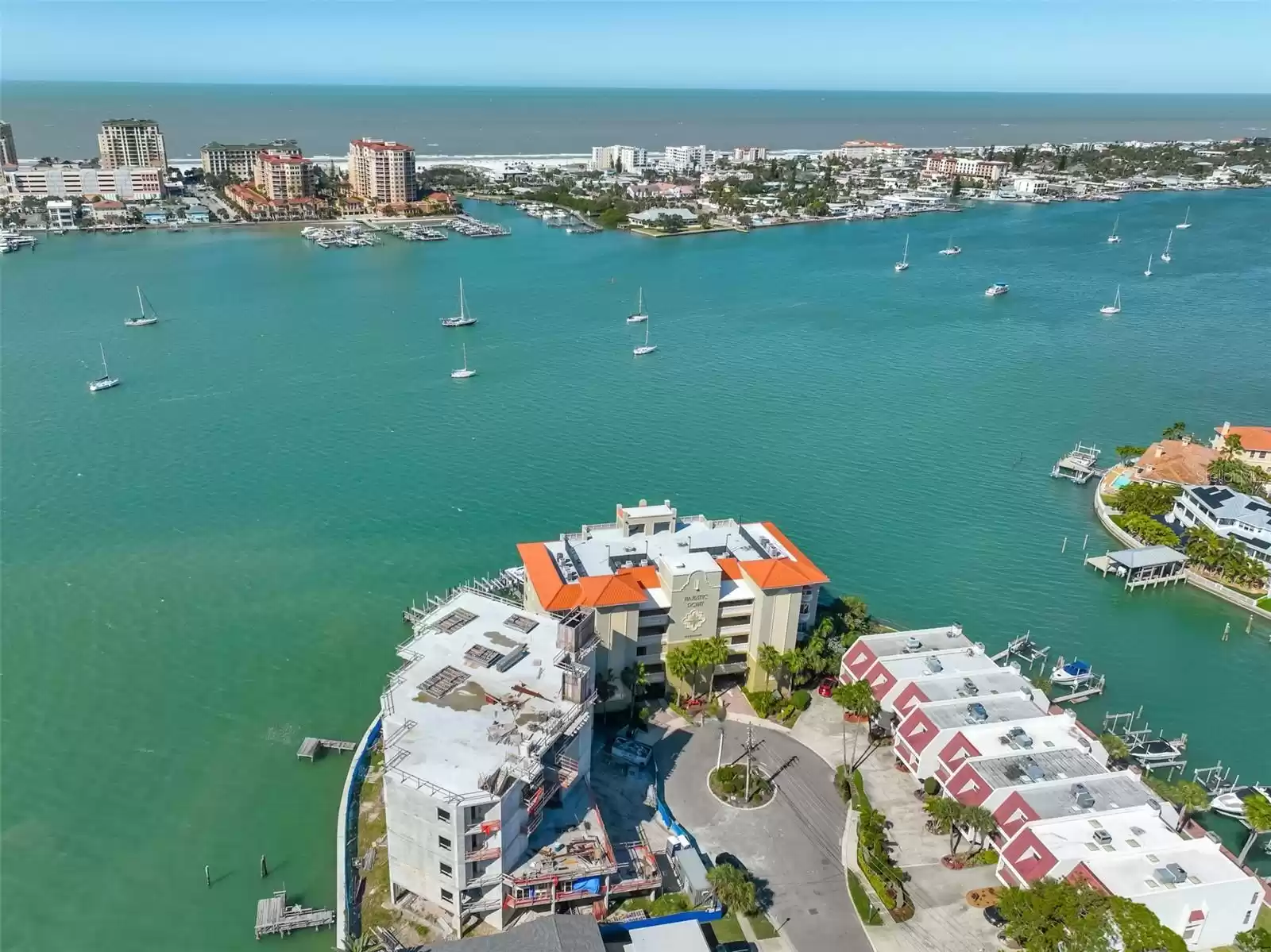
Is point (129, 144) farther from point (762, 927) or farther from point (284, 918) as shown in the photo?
point (762, 927)

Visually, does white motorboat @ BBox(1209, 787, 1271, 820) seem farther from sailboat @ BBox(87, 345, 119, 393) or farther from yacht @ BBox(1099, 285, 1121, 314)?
yacht @ BBox(1099, 285, 1121, 314)

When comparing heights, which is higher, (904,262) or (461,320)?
(904,262)

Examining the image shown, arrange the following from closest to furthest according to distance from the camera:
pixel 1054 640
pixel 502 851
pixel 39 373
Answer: pixel 502 851
pixel 1054 640
pixel 39 373

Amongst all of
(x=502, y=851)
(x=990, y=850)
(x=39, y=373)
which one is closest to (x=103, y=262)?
(x=39, y=373)

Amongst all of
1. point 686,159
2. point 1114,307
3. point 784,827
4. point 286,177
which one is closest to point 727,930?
point 784,827

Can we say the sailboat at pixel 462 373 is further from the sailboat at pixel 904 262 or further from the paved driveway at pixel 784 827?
the sailboat at pixel 904 262

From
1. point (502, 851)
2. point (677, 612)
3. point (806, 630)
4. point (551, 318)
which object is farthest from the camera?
point (551, 318)

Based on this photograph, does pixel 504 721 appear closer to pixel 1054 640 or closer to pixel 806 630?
pixel 806 630
